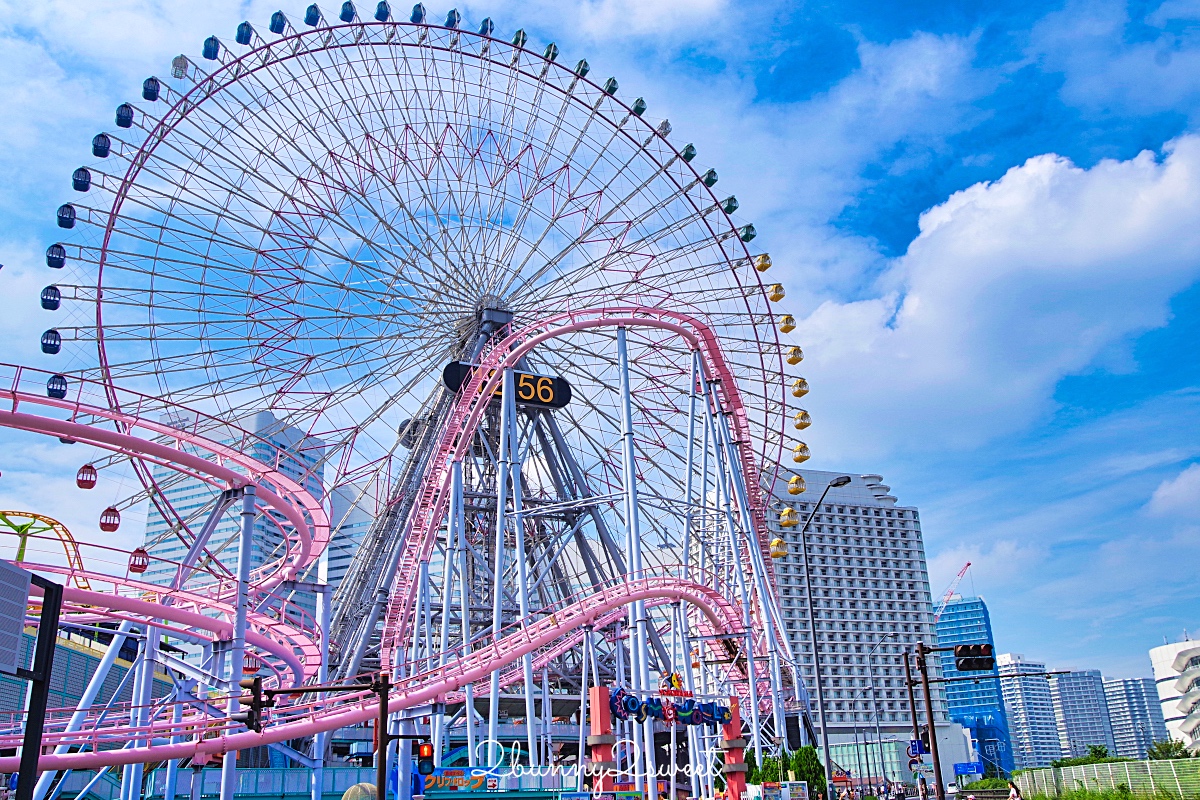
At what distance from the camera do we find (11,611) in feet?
47.5

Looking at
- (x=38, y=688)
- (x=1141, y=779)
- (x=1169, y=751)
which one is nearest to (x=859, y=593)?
(x=1169, y=751)

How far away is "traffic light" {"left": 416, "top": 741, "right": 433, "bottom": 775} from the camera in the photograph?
21.1 metres

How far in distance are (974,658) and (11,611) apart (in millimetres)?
16595

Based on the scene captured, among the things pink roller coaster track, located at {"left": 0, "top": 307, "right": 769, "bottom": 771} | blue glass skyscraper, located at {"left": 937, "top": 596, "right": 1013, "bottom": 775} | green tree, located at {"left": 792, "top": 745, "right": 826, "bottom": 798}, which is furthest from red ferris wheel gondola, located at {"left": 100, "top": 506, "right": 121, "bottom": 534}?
blue glass skyscraper, located at {"left": 937, "top": 596, "right": 1013, "bottom": 775}

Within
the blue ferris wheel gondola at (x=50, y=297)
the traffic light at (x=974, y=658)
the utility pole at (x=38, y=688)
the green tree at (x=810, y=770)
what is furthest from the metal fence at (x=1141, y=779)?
the blue ferris wheel gondola at (x=50, y=297)

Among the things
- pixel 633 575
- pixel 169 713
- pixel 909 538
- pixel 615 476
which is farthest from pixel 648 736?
pixel 909 538

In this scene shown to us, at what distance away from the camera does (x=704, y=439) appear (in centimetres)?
3653

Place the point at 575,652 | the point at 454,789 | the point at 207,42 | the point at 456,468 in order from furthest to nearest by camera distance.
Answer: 1. the point at 575,652
2. the point at 456,468
3. the point at 207,42
4. the point at 454,789

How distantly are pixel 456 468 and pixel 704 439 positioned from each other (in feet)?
29.2

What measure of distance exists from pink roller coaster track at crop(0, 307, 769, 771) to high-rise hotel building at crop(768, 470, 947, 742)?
79.5 metres

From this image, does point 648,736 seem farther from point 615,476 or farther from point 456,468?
point 615,476

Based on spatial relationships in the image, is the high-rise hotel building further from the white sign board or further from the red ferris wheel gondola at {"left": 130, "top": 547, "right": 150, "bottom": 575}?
the white sign board

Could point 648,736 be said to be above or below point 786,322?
below

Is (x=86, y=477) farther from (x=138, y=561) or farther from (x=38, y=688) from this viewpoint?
(x=38, y=688)
